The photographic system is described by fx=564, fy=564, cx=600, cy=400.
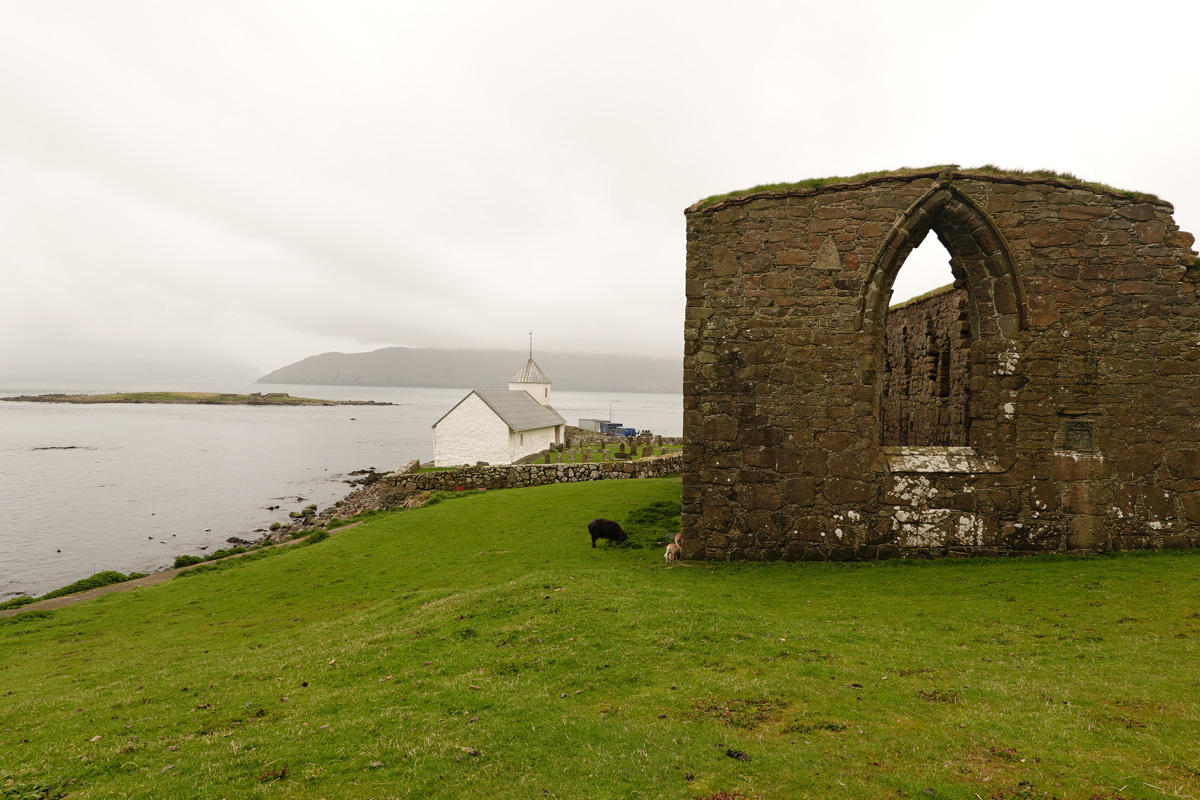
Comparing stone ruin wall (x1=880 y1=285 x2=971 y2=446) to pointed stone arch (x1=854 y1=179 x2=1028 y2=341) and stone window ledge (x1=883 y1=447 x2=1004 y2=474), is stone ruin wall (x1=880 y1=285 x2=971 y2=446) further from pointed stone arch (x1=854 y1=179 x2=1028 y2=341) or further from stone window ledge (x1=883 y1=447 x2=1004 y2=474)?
pointed stone arch (x1=854 y1=179 x2=1028 y2=341)

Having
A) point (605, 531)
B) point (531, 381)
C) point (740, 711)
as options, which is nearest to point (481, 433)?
point (531, 381)

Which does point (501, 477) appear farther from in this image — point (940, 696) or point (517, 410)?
point (940, 696)

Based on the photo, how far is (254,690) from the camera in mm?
6445

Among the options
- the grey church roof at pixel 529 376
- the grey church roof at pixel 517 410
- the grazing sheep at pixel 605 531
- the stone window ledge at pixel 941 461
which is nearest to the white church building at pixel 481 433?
the grey church roof at pixel 517 410

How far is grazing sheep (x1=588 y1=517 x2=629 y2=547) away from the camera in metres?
13.1

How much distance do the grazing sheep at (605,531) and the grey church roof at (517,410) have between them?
68.7 ft

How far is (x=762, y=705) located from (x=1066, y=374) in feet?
30.5

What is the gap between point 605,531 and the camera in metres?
13.1

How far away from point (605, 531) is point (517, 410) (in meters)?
25.6

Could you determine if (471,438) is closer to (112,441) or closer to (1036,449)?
(1036,449)

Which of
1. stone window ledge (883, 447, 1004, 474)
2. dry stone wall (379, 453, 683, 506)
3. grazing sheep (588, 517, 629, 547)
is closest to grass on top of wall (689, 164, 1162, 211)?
stone window ledge (883, 447, 1004, 474)

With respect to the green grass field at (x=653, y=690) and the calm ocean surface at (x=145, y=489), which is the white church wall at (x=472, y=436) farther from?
the green grass field at (x=653, y=690)

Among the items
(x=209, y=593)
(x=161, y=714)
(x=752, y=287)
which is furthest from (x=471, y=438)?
(x=161, y=714)

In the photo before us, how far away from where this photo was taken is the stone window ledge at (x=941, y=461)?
1037 centimetres
